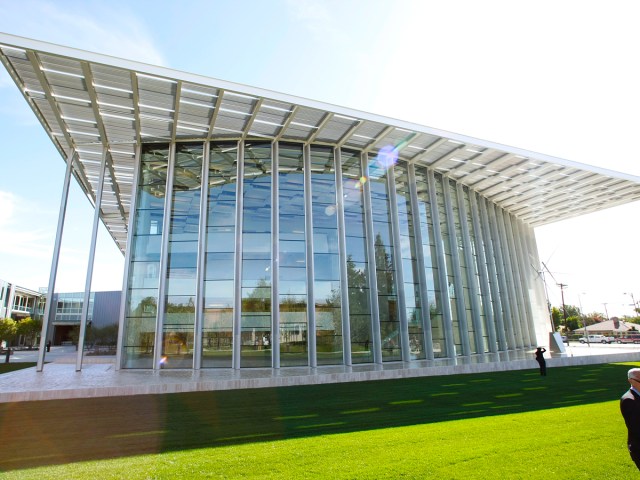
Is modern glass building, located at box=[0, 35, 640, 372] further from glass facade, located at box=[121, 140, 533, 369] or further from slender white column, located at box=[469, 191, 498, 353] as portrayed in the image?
slender white column, located at box=[469, 191, 498, 353]

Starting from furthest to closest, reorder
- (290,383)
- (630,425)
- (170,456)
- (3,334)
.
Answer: (3,334) < (290,383) < (170,456) < (630,425)

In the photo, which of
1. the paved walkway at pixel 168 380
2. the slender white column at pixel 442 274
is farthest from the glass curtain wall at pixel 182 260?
the slender white column at pixel 442 274

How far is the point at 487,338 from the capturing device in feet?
88.3

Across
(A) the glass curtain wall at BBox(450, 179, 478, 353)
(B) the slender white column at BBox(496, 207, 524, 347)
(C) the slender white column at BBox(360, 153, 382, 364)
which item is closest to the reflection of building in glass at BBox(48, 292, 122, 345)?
(C) the slender white column at BBox(360, 153, 382, 364)

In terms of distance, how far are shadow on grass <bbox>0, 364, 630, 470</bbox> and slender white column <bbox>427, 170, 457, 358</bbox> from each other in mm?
8923

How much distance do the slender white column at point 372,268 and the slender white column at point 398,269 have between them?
1.46 meters

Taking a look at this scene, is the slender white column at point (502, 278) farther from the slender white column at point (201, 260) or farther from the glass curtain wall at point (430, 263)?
the slender white column at point (201, 260)

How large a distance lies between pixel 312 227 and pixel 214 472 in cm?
1594

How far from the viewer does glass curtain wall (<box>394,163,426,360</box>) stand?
22.3m

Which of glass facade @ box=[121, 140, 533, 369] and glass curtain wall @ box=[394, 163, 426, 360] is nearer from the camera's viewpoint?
glass facade @ box=[121, 140, 533, 369]

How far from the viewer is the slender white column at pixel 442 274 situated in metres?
23.2

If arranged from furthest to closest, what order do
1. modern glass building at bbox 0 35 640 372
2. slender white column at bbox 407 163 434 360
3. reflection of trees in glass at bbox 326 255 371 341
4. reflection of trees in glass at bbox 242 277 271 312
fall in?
1. slender white column at bbox 407 163 434 360
2. reflection of trees in glass at bbox 326 255 371 341
3. reflection of trees in glass at bbox 242 277 271 312
4. modern glass building at bbox 0 35 640 372

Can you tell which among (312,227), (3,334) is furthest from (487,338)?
(3,334)

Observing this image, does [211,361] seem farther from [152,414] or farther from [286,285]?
[152,414]
